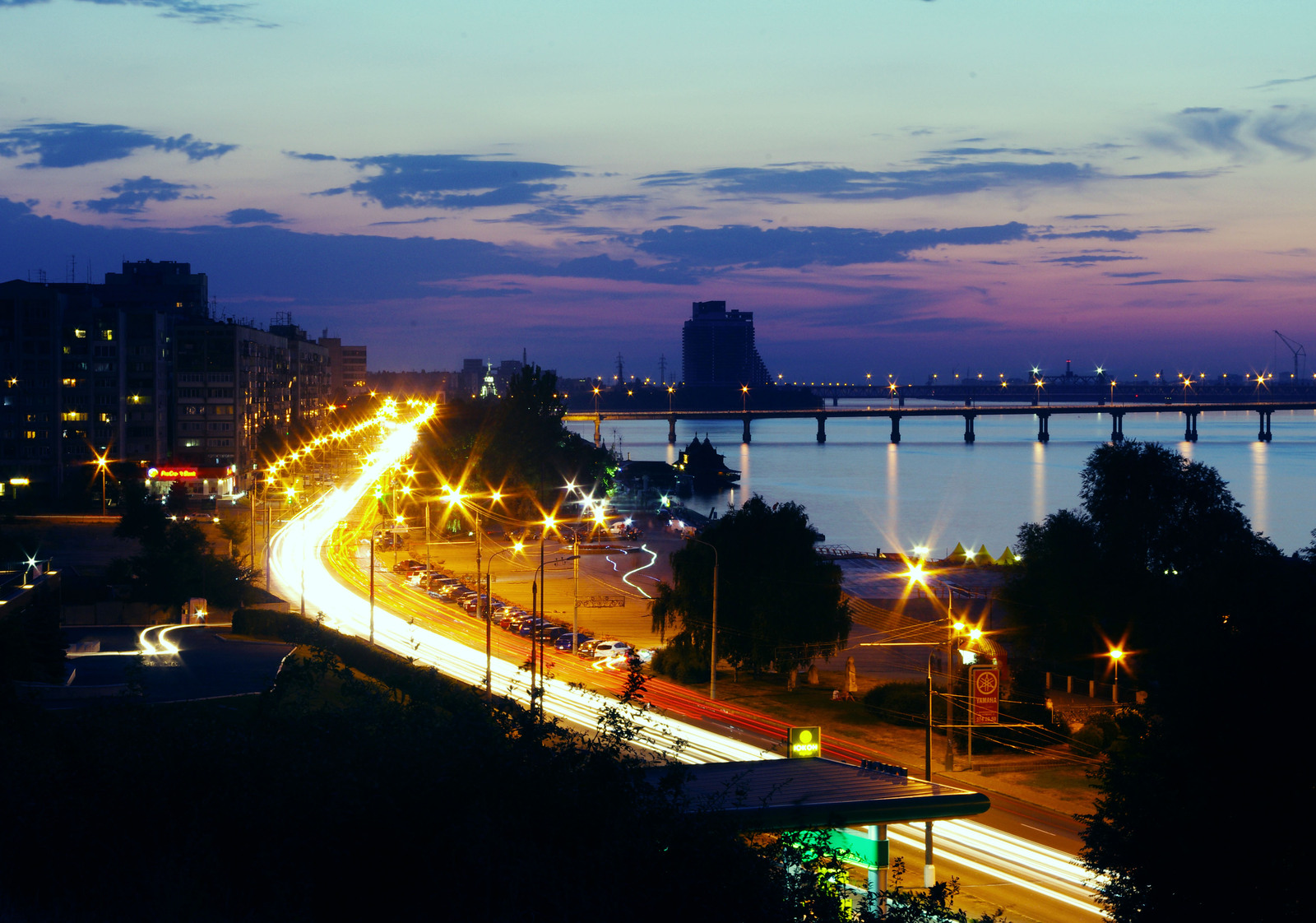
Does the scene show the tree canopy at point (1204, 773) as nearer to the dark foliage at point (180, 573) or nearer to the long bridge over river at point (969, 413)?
the dark foliage at point (180, 573)

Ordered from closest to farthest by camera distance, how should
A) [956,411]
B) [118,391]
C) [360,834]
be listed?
[360,834] < [118,391] < [956,411]

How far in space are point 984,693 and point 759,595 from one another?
27.2 feet

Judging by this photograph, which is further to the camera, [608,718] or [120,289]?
[120,289]

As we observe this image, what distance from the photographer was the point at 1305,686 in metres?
11.0

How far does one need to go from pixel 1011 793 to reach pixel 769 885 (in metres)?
11.2

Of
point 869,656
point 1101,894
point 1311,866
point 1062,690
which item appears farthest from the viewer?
point 869,656

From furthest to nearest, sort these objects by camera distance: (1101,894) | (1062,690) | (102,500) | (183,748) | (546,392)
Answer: (546,392) → (102,500) → (1062,690) → (1101,894) → (183,748)

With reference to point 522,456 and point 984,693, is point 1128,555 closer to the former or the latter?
point 984,693

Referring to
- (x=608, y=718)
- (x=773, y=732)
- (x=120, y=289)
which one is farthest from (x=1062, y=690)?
(x=120, y=289)

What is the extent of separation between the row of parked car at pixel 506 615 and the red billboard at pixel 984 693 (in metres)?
7.74

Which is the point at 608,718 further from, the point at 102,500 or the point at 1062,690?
the point at 102,500

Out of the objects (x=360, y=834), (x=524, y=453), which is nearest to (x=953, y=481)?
(x=524, y=453)

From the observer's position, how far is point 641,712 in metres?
9.69

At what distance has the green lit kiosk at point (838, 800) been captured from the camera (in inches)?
417
